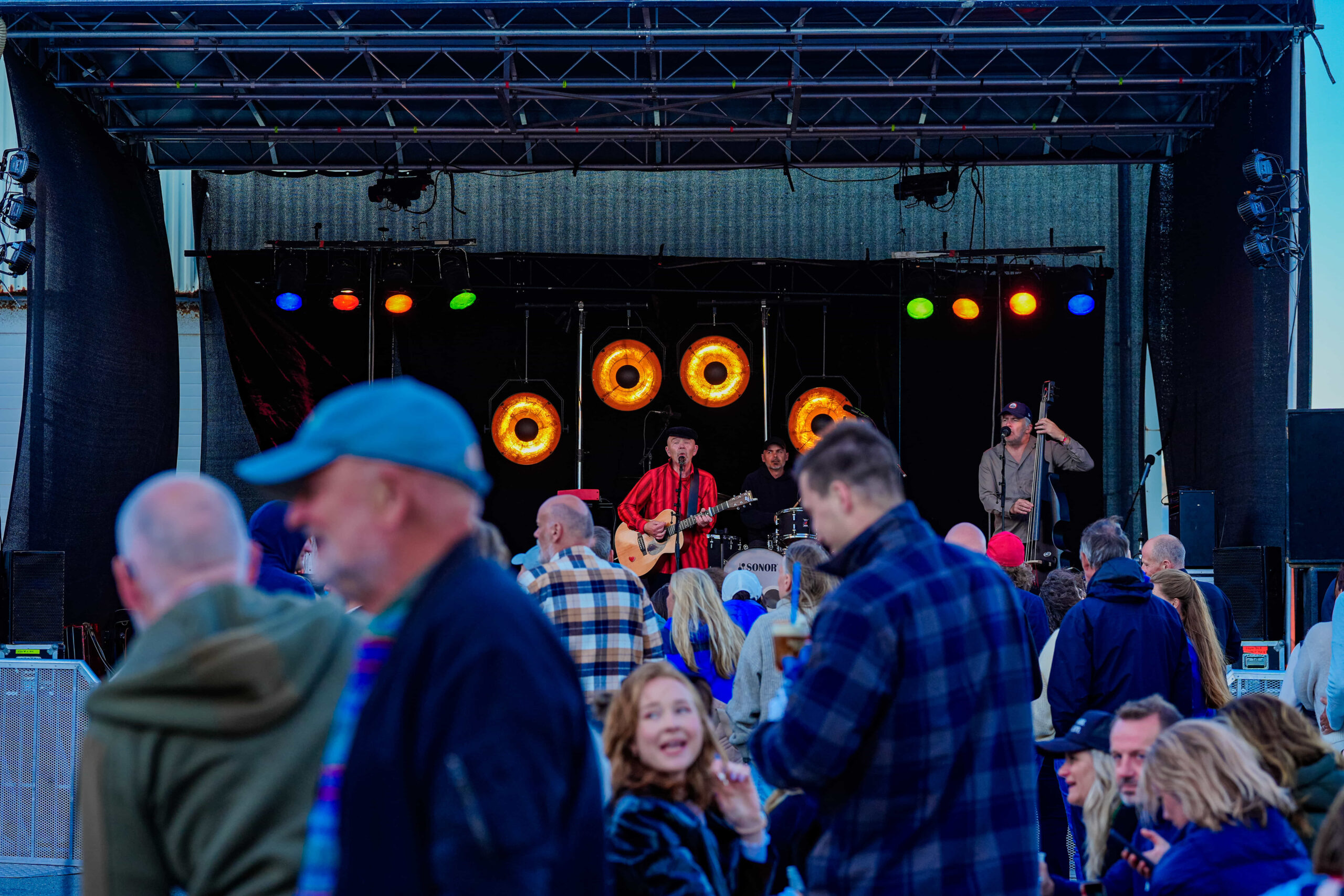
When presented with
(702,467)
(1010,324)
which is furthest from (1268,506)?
(702,467)

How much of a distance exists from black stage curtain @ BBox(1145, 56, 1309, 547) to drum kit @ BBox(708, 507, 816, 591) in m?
3.18

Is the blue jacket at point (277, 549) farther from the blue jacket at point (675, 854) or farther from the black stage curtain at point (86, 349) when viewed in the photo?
the black stage curtain at point (86, 349)

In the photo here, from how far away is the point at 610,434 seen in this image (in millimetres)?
13148

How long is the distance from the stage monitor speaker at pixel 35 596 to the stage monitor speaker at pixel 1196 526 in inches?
308

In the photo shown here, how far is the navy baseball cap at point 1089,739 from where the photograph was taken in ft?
13.7

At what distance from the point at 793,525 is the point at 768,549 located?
0.97 ft

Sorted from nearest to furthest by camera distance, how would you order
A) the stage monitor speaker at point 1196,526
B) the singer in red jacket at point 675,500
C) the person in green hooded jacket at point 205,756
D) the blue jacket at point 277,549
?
the person in green hooded jacket at point 205,756
the blue jacket at point 277,549
the stage monitor speaker at point 1196,526
the singer in red jacket at point 675,500

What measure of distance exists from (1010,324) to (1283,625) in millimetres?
4475

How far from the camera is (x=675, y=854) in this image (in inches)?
120

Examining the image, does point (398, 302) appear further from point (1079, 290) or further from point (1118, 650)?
point (1118, 650)

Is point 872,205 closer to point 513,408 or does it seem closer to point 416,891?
point 513,408

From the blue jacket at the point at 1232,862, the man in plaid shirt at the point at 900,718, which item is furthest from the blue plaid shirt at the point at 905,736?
the blue jacket at the point at 1232,862

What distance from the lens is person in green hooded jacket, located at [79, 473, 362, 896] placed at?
5.93ft

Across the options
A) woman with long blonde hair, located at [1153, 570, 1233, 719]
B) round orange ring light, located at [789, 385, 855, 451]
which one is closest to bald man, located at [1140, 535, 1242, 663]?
woman with long blonde hair, located at [1153, 570, 1233, 719]
